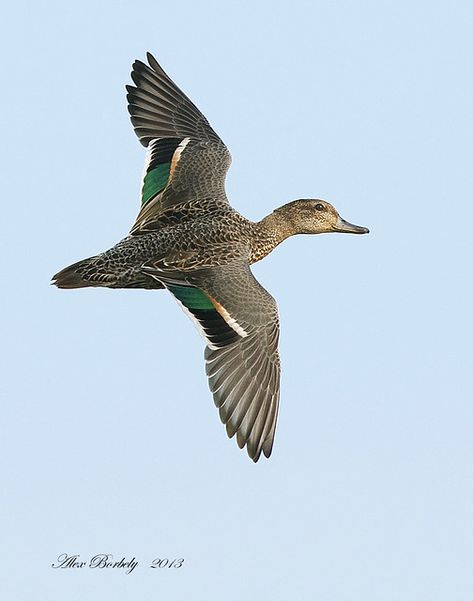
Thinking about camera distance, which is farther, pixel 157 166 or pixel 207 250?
pixel 157 166

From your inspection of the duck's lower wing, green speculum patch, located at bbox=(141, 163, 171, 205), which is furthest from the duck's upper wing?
the duck's lower wing

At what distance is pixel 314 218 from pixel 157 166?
1473 millimetres

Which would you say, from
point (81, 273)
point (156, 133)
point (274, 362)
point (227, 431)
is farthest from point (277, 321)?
point (156, 133)

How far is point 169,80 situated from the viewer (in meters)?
10.8

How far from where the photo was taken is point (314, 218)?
33.6 ft

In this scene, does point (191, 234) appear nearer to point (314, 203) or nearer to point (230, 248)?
point (230, 248)

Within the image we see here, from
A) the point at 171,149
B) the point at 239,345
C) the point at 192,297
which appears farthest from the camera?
the point at 171,149

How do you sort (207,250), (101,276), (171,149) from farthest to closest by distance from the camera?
(171,149)
(207,250)
(101,276)

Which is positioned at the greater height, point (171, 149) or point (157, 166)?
point (171, 149)

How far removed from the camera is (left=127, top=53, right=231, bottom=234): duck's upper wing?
9664 millimetres

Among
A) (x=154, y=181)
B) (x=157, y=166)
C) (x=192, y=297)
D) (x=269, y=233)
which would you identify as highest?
(x=157, y=166)

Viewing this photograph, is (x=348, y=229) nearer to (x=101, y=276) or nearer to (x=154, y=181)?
(x=154, y=181)

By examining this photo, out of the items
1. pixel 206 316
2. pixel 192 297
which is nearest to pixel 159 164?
pixel 192 297

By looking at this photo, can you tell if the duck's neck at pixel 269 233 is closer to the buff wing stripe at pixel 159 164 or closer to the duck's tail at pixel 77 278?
the buff wing stripe at pixel 159 164
